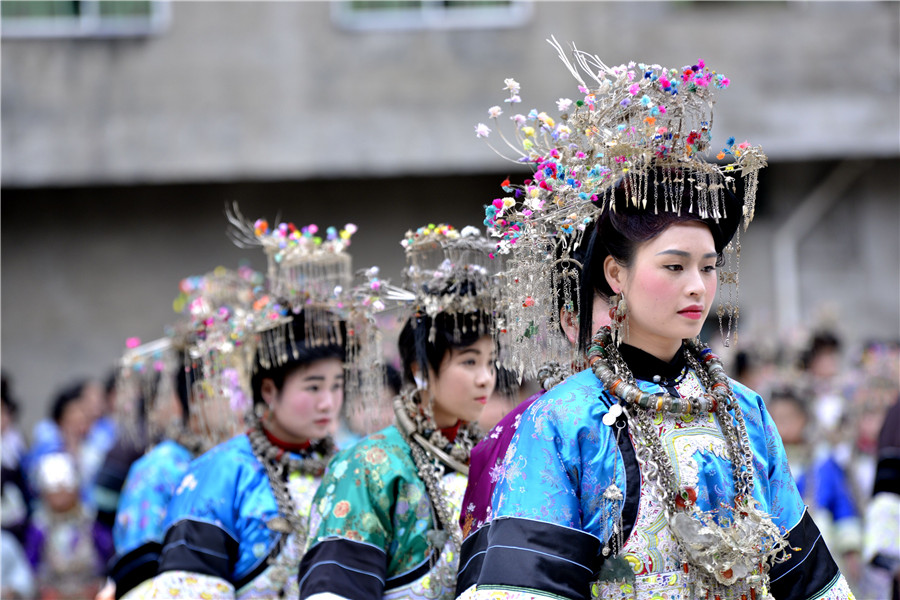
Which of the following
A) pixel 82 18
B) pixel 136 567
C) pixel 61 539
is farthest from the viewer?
pixel 82 18

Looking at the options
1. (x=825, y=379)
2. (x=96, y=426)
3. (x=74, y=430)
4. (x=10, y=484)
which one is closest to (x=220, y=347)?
(x=10, y=484)

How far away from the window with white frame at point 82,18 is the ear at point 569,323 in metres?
8.49

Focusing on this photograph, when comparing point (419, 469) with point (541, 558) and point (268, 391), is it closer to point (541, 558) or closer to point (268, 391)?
point (268, 391)

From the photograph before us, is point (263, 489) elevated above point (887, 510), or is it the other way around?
point (263, 489)

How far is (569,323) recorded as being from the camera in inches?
112

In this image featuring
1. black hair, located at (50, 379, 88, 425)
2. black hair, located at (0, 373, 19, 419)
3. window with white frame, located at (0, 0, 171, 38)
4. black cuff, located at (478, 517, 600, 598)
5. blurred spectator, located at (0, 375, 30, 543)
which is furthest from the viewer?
window with white frame, located at (0, 0, 171, 38)

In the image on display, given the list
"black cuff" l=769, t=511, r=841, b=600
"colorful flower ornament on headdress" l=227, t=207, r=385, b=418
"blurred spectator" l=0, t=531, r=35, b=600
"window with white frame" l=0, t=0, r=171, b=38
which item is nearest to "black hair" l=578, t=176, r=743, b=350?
"black cuff" l=769, t=511, r=841, b=600

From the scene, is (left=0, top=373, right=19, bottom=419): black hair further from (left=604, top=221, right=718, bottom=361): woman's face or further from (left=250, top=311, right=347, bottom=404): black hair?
(left=604, top=221, right=718, bottom=361): woman's face

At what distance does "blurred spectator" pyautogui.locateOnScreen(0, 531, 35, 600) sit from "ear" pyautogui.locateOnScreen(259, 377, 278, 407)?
3875 millimetres

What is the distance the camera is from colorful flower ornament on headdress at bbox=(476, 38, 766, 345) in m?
2.58

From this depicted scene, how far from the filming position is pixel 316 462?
4.08 m

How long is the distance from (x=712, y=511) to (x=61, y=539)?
21.3 ft

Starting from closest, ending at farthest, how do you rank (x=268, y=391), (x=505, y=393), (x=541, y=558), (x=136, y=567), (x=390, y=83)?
(x=541, y=558)
(x=505, y=393)
(x=268, y=391)
(x=136, y=567)
(x=390, y=83)

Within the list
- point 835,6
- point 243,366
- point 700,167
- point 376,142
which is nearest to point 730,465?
point 700,167
